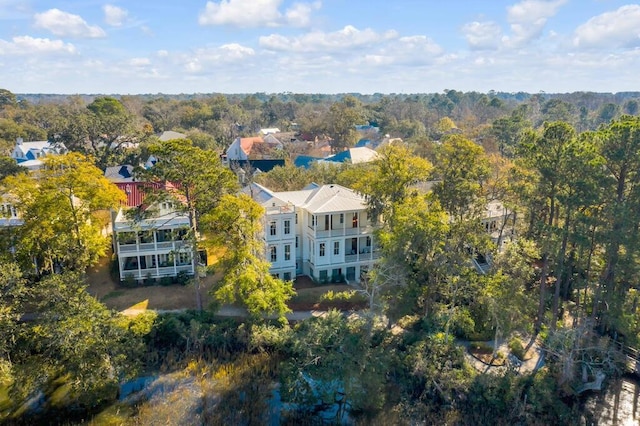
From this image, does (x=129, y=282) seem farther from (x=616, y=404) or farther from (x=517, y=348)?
(x=616, y=404)

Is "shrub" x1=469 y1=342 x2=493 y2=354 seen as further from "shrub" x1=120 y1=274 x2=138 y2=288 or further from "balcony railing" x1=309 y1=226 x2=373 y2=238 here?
"shrub" x1=120 y1=274 x2=138 y2=288

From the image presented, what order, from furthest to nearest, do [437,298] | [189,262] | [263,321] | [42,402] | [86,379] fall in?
[189,262] < [437,298] < [263,321] < [42,402] < [86,379]

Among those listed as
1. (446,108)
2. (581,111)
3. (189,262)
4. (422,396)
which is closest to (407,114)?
(446,108)

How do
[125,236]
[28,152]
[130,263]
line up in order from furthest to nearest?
[28,152], [130,263], [125,236]

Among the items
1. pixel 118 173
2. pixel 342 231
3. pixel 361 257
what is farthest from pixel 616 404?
pixel 118 173

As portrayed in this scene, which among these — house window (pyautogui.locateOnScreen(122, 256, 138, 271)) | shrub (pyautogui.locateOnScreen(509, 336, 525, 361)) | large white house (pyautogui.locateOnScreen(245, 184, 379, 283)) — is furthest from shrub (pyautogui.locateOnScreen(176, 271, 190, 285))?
shrub (pyautogui.locateOnScreen(509, 336, 525, 361))

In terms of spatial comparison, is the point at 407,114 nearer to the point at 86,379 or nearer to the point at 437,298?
the point at 437,298
